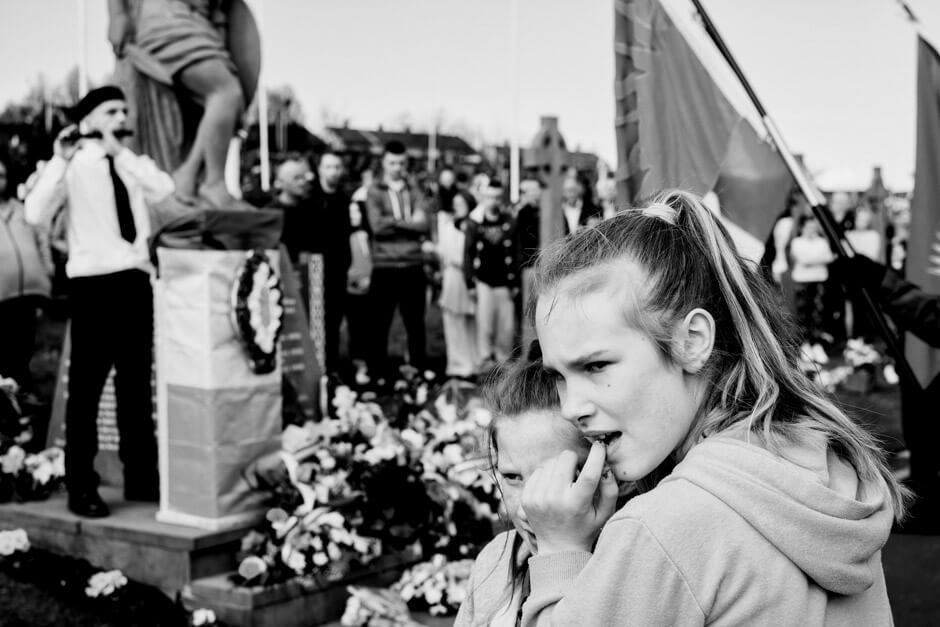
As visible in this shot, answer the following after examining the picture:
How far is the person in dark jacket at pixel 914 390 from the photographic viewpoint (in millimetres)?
5105

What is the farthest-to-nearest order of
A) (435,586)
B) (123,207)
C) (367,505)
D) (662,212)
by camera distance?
(123,207)
(367,505)
(435,586)
(662,212)

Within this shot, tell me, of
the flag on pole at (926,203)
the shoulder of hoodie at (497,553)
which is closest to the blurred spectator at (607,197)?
the flag on pole at (926,203)

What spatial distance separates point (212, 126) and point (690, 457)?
4.81 metres

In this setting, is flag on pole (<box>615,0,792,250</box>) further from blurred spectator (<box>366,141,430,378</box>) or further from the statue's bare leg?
blurred spectator (<box>366,141,430,378</box>)

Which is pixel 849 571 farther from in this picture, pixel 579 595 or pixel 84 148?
pixel 84 148

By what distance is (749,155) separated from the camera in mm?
5281

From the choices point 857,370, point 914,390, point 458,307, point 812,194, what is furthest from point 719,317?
point 857,370

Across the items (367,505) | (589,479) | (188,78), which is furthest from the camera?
(188,78)

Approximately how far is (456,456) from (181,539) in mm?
1296

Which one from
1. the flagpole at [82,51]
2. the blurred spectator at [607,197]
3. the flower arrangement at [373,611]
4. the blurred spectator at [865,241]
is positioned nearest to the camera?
the flower arrangement at [373,611]

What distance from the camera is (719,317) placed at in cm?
139

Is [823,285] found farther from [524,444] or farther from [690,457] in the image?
[690,457]

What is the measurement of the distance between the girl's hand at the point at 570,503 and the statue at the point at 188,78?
14.2ft

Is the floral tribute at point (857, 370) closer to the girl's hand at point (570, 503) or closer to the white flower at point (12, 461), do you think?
the white flower at point (12, 461)
